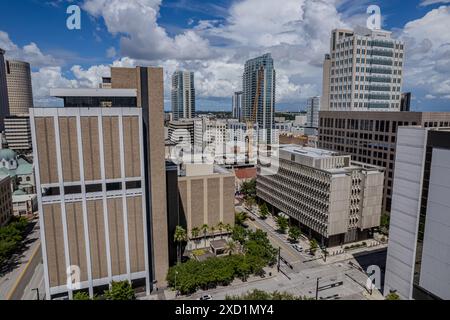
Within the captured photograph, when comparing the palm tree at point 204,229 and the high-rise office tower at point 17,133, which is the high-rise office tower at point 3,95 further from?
the palm tree at point 204,229

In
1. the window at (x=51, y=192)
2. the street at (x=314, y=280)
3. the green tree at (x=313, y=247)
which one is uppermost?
the window at (x=51, y=192)

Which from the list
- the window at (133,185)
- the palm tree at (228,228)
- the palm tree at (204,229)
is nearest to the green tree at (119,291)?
the window at (133,185)

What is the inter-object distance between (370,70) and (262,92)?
97.1 metres

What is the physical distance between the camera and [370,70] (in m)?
73.8

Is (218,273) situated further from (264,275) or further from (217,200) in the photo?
(217,200)

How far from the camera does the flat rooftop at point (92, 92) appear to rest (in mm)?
35031

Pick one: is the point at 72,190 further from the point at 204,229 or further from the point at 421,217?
the point at 421,217

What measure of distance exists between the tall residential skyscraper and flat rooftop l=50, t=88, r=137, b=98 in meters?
59.5

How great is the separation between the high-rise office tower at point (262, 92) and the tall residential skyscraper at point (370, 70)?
83018 millimetres

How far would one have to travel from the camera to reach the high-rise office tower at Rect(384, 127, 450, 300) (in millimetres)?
30547

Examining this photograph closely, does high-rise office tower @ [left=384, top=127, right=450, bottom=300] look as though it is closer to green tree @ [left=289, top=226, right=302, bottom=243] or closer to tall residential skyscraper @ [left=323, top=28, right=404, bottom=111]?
Answer: green tree @ [left=289, top=226, right=302, bottom=243]

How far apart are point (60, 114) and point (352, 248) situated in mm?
54206
